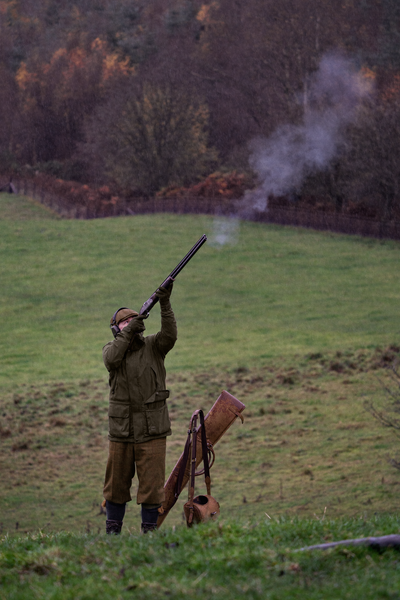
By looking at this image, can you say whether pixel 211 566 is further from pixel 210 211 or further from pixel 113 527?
pixel 210 211

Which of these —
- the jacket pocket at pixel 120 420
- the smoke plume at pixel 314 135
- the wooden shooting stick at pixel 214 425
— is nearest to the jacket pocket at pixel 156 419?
the jacket pocket at pixel 120 420

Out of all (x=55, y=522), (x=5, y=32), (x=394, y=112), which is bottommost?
(x=55, y=522)

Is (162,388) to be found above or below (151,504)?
above

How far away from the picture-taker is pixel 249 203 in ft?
135

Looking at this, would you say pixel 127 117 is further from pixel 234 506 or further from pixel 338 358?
pixel 234 506

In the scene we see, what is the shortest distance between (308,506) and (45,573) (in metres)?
8.32

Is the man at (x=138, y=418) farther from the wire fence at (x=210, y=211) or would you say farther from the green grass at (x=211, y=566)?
the wire fence at (x=210, y=211)

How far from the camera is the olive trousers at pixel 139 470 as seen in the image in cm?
651

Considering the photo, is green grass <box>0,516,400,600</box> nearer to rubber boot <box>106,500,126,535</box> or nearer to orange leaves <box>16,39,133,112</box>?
rubber boot <box>106,500,126,535</box>

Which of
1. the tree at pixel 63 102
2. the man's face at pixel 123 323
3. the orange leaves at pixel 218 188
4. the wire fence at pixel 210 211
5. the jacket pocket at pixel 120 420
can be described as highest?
the tree at pixel 63 102

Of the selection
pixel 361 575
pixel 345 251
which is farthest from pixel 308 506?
pixel 345 251

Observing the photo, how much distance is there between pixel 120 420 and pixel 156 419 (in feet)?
1.03

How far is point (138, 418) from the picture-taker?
21.4 feet

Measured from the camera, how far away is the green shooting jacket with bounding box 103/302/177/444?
6.52 m
